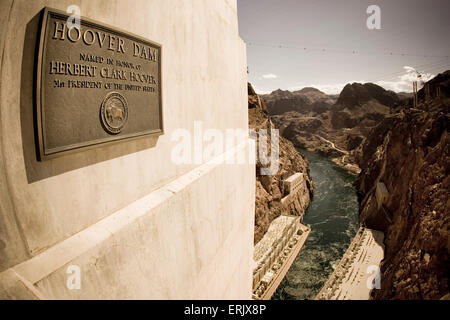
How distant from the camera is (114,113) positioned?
1832 millimetres

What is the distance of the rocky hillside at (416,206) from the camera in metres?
11.6

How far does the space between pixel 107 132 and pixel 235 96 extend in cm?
293

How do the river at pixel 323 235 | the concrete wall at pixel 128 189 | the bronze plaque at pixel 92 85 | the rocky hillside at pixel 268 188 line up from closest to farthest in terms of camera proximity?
1. the concrete wall at pixel 128 189
2. the bronze plaque at pixel 92 85
3. the river at pixel 323 235
4. the rocky hillside at pixel 268 188

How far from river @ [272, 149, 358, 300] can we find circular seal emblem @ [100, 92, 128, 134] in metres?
21.1

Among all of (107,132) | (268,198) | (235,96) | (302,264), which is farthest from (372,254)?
(107,132)

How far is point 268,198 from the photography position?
93.9ft

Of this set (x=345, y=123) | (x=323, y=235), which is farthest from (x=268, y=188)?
(x=345, y=123)

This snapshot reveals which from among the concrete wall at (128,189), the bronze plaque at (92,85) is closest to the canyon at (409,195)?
the concrete wall at (128,189)

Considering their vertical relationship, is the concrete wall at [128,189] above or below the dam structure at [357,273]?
above

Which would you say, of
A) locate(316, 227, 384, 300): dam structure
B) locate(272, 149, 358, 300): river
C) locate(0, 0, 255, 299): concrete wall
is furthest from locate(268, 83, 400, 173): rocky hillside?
locate(0, 0, 255, 299): concrete wall

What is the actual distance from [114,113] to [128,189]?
606 mm

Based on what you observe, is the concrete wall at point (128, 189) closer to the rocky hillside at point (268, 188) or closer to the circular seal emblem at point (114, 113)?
the circular seal emblem at point (114, 113)

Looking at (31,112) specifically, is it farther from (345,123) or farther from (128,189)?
(345,123)

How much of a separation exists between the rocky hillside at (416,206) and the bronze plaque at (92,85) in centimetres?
1330
